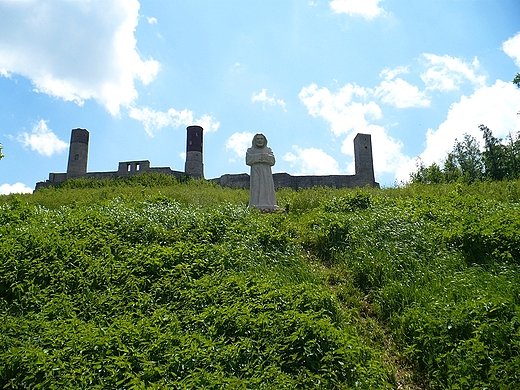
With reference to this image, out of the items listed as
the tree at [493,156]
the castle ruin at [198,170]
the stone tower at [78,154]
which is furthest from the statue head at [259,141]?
the tree at [493,156]

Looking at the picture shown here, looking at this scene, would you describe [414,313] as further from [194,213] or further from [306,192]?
[306,192]

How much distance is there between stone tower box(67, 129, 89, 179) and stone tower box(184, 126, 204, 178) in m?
6.54

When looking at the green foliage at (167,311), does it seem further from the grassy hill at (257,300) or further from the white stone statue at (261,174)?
the white stone statue at (261,174)

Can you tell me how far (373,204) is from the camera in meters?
10.1

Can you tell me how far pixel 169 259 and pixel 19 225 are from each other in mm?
3279

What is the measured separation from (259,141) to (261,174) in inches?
35.3

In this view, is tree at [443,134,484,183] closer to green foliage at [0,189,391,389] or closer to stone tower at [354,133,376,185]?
stone tower at [354,133,376,185]

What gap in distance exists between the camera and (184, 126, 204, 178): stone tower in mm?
26391

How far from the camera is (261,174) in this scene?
419 inches

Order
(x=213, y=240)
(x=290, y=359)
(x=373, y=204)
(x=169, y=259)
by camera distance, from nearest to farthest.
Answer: (x=290, y=359) < (x=169, y=259) < (x=213, y=240) < (x=373, y=204)

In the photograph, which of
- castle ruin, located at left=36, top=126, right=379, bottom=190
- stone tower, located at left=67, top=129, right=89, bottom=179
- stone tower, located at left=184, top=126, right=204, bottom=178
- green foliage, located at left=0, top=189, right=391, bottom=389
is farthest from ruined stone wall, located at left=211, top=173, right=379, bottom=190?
green foliage, located at left=0, top=189, right=391, bottom=389

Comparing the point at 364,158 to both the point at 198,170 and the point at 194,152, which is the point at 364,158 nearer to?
the point at 198,170

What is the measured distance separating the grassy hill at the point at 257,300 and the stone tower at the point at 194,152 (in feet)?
58.3

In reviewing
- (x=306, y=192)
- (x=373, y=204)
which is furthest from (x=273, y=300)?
(x=306, y=192)
